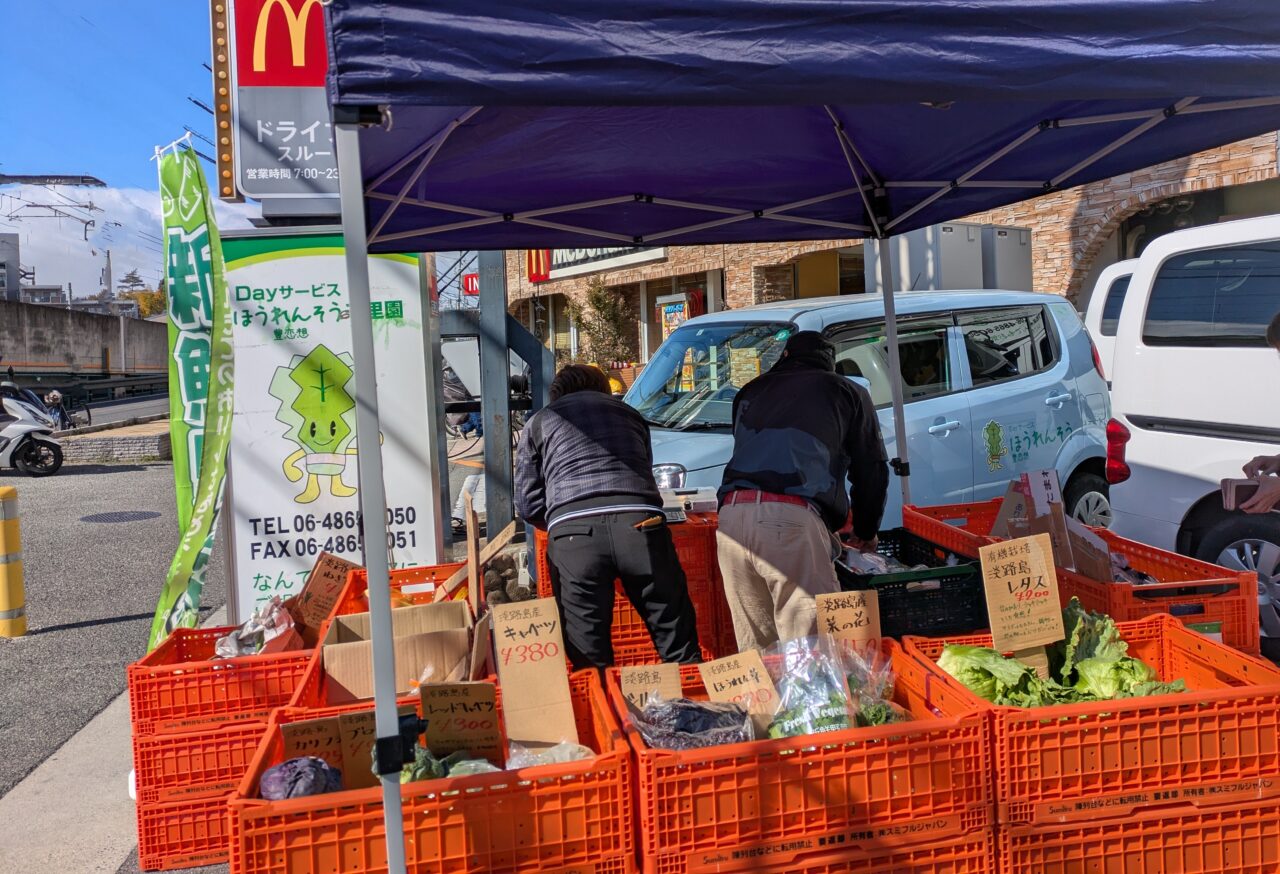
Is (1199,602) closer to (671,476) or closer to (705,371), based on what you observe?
(671,476)

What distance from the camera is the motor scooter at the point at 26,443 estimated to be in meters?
14.6

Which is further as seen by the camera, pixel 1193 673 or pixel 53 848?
pixel 53 848

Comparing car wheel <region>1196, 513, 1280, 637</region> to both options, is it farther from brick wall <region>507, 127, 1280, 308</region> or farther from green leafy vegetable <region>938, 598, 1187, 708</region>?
brick wall <region>507, 127, 1280, 308</region>

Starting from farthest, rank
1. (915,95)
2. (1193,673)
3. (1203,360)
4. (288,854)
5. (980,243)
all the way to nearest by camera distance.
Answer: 1. (980,243)
2. (1203,360)
3. (1193,673)
4. (915,95)
5. (288,854)

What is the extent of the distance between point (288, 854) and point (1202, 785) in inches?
80.5

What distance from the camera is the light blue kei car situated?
6.21 metres

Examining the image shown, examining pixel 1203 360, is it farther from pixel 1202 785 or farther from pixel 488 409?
pixel 488 409

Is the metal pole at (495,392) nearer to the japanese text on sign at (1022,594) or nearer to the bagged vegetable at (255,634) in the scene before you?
the bagged vegetable at (255,634)

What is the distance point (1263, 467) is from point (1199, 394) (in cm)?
152

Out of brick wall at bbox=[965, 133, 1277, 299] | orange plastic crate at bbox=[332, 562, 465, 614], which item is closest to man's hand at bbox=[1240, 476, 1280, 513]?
orange plastic crate at bbox=[332, 562, 465, 614]

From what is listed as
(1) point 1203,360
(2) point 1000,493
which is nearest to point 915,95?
(1) point 1203,360

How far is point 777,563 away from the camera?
3.56 metres

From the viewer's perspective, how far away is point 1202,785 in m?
2.21

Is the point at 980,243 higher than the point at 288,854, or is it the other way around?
the point at 980,243
